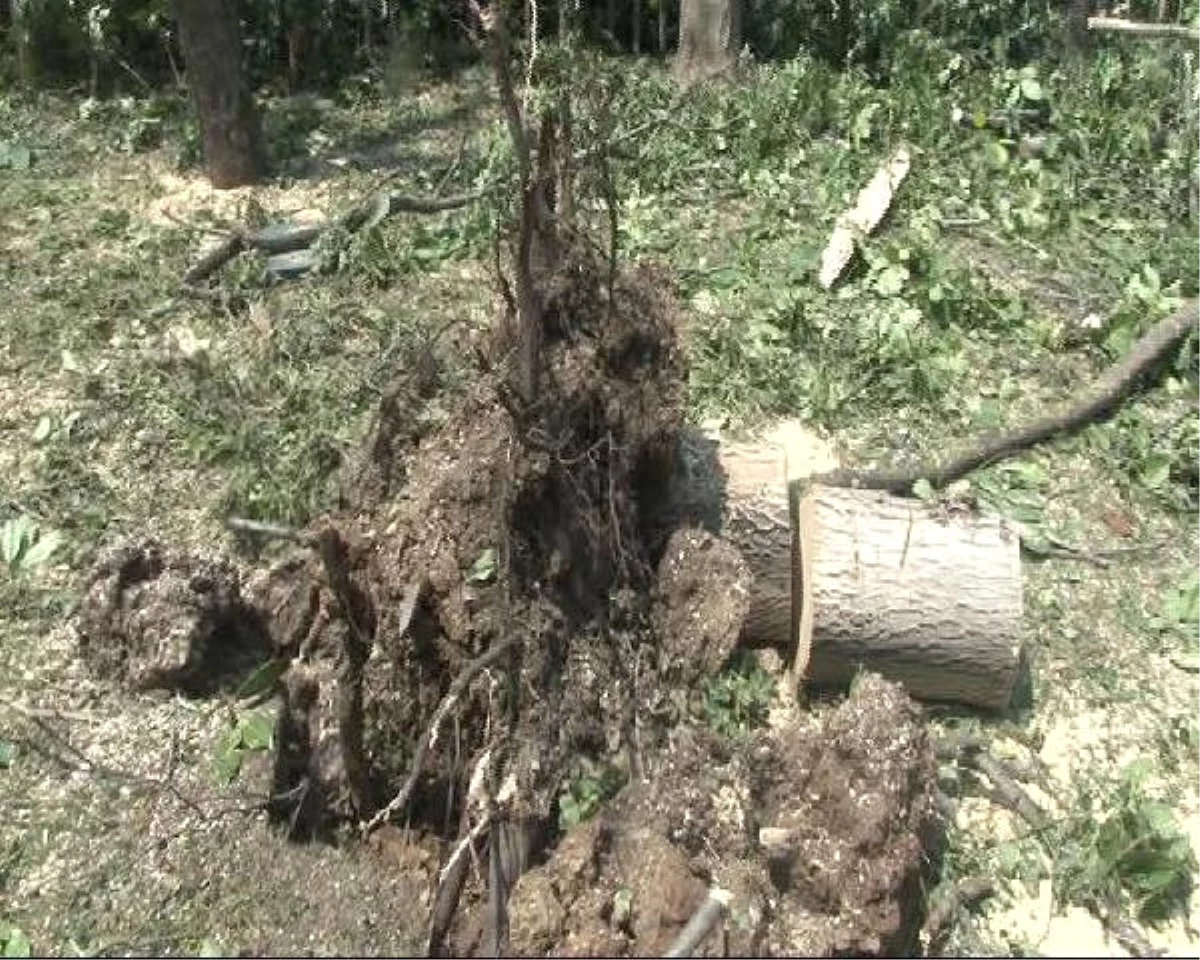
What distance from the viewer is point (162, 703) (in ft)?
15.0

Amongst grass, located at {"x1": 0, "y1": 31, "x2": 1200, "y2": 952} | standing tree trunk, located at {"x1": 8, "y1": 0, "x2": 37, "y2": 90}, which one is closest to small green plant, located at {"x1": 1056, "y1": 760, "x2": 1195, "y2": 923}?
grass, located at {"x1": 0, "y1": 31, "x2": 1200, "y2": 952}

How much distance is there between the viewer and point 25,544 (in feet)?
16.8

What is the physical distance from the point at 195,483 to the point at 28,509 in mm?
528

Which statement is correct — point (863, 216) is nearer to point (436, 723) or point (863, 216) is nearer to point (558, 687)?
point (558, 687)

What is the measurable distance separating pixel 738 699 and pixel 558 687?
2.07ft

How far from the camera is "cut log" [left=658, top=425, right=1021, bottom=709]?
4477 mm

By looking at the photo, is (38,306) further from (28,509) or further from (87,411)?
(28,509)

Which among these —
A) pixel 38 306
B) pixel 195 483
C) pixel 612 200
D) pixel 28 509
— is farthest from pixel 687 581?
pixel 38 306

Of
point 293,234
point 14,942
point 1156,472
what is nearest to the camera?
point 14,942

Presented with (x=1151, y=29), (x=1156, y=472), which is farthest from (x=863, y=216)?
(x=1156, y=472)

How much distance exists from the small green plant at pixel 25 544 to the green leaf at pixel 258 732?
42.1 inches

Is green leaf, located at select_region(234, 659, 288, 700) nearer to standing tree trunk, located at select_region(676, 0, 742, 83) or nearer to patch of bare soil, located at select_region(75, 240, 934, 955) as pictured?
patch of bare soil, located at select_region(75, 240, 934, 955)

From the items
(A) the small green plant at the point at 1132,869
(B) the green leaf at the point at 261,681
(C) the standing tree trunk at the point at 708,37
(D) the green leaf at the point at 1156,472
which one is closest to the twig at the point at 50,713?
(B) the green leaf at the point at 261,681

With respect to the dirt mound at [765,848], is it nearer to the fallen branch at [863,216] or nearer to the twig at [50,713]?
the twig at [50,713]
